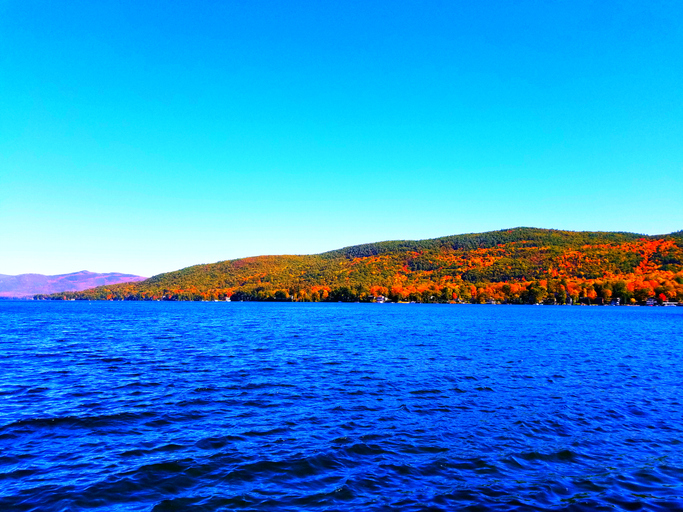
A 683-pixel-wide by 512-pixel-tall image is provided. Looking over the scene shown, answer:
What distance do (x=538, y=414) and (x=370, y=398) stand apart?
8.97m

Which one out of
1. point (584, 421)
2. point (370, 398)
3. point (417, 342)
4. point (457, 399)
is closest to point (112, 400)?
point (370, 398)

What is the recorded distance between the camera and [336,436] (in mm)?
17328

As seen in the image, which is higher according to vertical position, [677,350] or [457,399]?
[457,399]

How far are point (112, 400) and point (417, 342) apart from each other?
3851cm

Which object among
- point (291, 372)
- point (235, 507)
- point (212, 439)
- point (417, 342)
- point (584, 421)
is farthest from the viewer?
point (417, 342)

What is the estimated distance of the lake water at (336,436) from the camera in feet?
40.9

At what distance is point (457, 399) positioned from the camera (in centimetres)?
2383

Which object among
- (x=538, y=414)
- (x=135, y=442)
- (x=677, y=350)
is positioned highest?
(x=135, y=442)

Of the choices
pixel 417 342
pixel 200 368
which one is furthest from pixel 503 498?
pixel 417 342

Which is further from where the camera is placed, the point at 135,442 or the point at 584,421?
the point at 584,421

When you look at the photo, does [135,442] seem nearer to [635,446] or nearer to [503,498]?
[503,498]

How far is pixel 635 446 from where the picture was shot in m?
16.7

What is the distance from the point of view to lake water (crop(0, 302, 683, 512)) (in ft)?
40.9

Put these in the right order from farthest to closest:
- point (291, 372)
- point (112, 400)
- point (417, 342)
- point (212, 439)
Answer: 1. point (417, 342)
2. point (291, 372)
3. point (112, 400)
4. point (212, 439)
